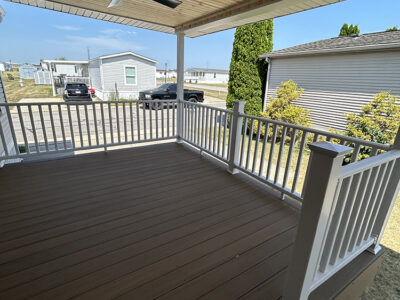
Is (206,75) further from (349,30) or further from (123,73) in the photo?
(349,30)

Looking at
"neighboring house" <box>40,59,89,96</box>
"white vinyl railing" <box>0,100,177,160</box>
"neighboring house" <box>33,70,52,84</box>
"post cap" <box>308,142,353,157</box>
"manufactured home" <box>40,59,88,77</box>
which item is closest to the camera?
"post cap" <box>308,142,353,157</box>

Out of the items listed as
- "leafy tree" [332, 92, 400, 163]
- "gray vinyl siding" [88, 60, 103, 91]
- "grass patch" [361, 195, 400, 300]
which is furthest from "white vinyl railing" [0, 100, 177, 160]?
"gray vinyl siding" [88, 60, 103, 91]

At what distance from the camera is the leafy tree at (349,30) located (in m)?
8.70

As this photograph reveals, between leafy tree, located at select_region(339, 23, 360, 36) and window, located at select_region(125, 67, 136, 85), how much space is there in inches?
492

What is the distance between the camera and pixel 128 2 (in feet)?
9.67

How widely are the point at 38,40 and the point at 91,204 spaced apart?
24.7m

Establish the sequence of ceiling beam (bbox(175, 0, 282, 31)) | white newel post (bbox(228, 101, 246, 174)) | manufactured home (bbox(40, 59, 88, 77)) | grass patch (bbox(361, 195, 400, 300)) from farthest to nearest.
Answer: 1. manufactured home (bbox(40, 59, 88, 77))
2. white newel post (bbox(228, 101, 246, 174))
3. ceiling beam (bbox(175, 0, 282, 31))
4. grass patch (bbox(361, 195, 400, 300))

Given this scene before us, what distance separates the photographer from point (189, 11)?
3209mm

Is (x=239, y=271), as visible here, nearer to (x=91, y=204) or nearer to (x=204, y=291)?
(x=204, y=291)

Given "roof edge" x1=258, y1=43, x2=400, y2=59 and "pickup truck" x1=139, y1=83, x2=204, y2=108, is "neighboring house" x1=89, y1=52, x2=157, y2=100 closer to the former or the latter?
"pickup truck" x1=139, y1=83, x2=204, y2=108

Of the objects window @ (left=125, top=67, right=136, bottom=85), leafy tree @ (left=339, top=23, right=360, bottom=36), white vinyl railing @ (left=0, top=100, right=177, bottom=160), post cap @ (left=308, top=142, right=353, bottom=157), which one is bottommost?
white vinyl railing @ (left=0, top=100, right=177, bottom=160)

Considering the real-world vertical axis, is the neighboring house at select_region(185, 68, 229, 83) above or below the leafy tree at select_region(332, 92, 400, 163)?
above

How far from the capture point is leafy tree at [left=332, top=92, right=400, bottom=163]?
16.5ft

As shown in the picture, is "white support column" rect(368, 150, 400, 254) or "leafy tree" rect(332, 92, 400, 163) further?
"leafy tree" rect(332, 92, 400, 163)
